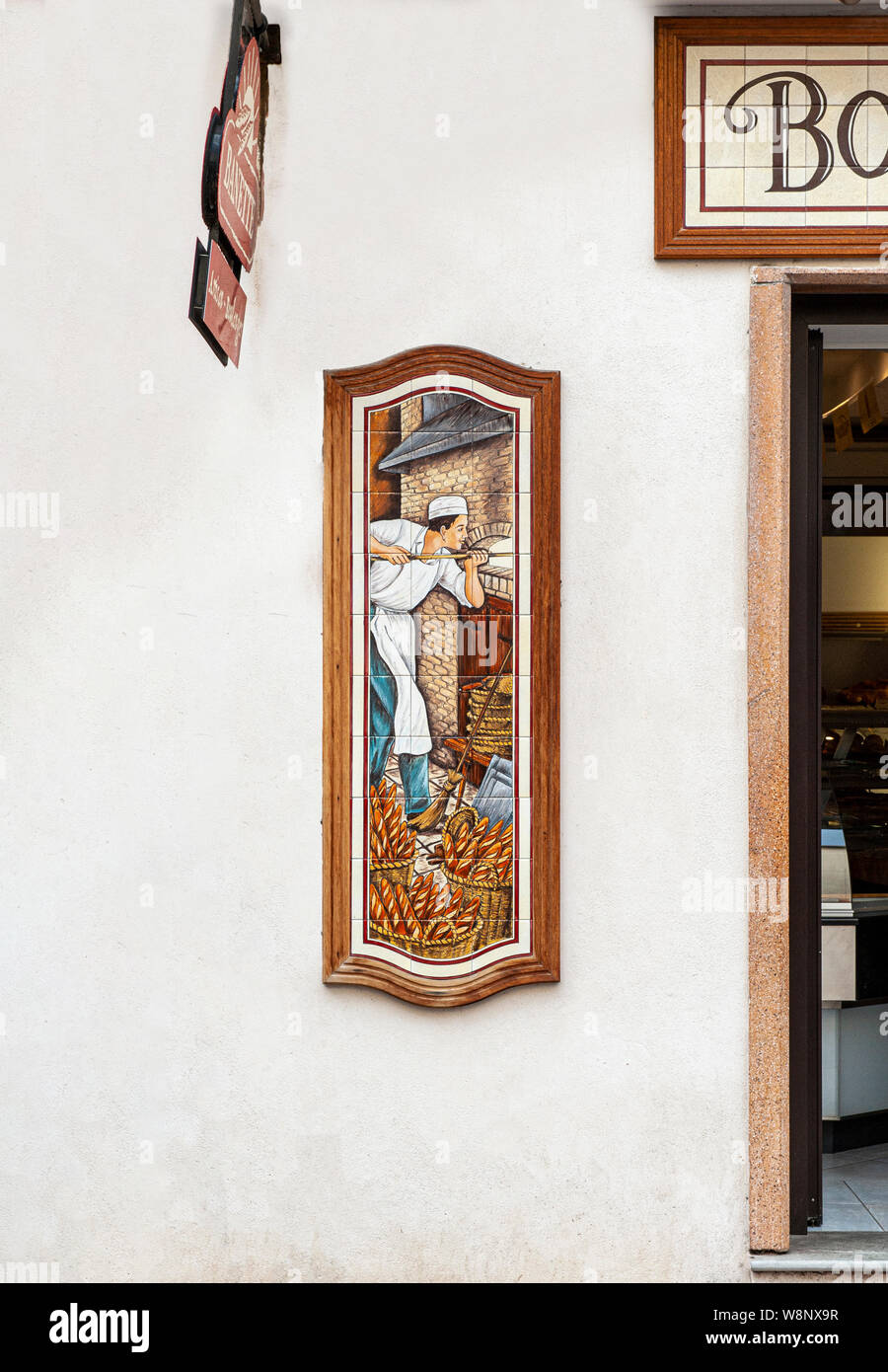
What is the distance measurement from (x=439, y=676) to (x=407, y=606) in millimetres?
243

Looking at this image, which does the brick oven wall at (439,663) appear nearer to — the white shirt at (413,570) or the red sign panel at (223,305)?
the white shirt at (413,570)

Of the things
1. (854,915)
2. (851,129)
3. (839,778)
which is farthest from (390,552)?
(839,778)

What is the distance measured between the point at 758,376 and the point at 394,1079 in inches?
97.9

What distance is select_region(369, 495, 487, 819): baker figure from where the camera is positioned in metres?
3.46

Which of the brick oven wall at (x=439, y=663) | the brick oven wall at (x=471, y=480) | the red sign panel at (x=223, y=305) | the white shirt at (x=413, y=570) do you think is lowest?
the brick oven wall at (x=439, y=663)

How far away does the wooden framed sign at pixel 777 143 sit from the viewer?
342 cm

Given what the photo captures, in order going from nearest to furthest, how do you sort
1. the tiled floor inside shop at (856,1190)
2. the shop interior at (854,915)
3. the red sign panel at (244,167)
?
the red sign panel at (244,167), the tiled floor inside shop at (856,1190), the shop interior at (854,915)

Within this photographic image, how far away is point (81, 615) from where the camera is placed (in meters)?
3.54

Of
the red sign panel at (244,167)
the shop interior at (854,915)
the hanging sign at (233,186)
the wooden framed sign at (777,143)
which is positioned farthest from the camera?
the shop interior at (854,915)

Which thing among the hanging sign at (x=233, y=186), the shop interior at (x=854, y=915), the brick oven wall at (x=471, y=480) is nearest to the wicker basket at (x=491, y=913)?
the brick oven wall at (x=471, y=480)

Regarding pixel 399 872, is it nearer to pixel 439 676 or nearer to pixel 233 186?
pixel 439 676

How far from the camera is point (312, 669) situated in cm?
350

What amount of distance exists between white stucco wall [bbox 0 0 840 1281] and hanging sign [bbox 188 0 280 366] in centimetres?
18
